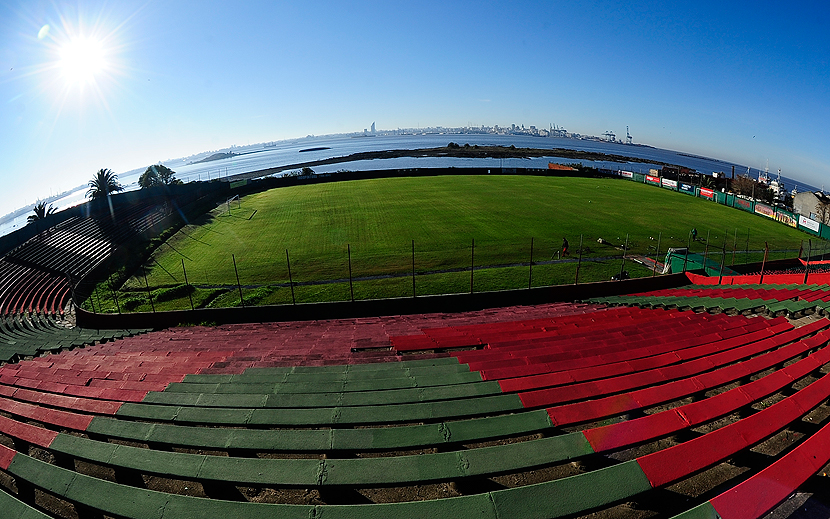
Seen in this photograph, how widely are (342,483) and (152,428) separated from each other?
2.99m

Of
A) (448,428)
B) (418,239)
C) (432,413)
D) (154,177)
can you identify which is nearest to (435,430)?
(448,428)

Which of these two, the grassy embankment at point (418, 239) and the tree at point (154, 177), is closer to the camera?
the grassy embankment at point (418, 239)

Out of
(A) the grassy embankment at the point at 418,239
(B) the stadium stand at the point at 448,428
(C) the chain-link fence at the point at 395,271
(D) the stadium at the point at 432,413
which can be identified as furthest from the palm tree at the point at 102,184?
(B) the stadium stand at the point at 448,428

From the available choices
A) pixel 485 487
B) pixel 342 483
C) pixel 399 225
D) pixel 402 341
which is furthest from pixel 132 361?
pixel 399 225

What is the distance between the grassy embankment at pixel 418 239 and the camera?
25453 millimetres

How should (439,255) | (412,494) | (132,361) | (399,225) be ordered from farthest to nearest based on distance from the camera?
(399,225), (439,255), (132,361), (412,494)

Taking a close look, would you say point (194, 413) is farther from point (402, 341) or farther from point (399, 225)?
point (399, 225)

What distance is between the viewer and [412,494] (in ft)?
12.7

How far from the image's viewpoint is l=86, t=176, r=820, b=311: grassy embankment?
25.5 metres

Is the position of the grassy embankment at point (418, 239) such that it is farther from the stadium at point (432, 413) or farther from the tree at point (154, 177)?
the tree at point (154, 177)

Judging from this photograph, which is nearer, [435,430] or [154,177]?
[435,430]

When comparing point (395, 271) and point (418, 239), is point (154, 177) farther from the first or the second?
point (395, 271)

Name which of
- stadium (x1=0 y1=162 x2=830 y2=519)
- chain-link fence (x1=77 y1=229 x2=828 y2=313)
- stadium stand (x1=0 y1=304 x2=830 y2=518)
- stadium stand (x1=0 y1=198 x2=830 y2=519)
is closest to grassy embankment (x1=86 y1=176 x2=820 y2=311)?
chain-link fence (x1=77 y1=229 x2=828 y2=313)

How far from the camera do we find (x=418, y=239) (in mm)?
36094
